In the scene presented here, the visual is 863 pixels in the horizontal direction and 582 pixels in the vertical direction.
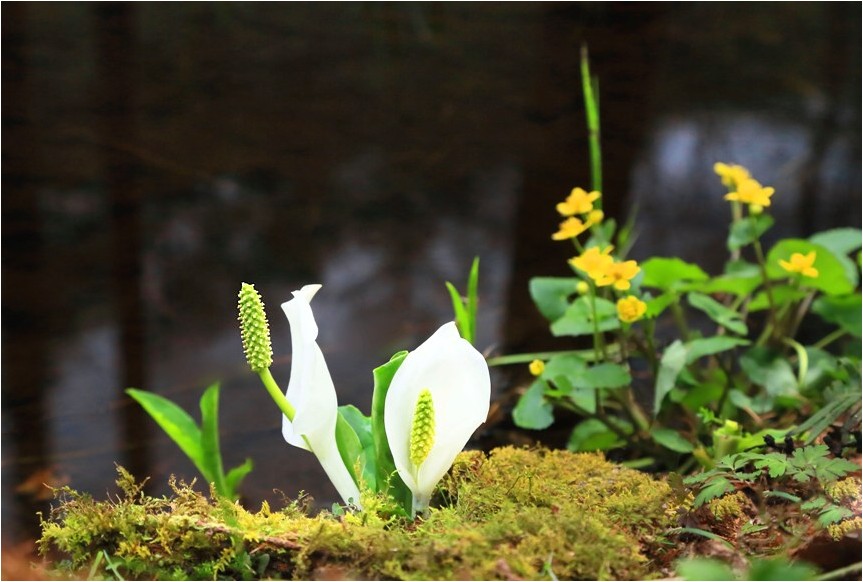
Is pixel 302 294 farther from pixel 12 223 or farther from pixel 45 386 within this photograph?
pixel 12 223

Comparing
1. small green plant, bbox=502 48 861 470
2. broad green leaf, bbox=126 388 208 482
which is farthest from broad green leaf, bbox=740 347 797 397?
broad green leaf, bbox=126 388 208 482

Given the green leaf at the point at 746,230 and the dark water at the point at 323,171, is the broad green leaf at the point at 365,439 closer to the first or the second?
the dark water at the point at 323,171

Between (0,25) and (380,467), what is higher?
(0,25)

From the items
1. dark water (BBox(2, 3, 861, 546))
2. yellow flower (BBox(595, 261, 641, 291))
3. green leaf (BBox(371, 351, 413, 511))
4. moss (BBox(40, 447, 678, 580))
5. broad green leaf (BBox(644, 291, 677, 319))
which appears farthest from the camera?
dark water (BBox(2, 3, 861, 546))

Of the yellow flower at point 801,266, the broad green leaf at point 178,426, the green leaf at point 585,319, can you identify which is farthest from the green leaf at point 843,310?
the broad green leaf at point 178,426

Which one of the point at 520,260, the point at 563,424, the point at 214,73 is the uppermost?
the point at 214,73

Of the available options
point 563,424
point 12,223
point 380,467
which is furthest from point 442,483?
point 12,223

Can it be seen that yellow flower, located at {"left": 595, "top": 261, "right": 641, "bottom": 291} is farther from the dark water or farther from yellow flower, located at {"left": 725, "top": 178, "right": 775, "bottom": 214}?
the dark water
